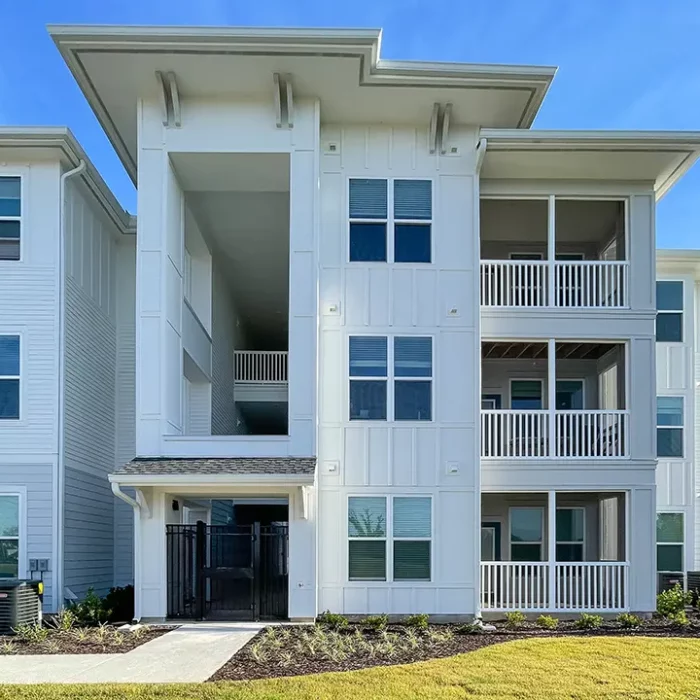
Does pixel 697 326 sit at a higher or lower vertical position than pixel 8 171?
lower

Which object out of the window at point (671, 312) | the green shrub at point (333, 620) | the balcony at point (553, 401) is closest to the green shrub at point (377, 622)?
the green shrub at point (333, 620)

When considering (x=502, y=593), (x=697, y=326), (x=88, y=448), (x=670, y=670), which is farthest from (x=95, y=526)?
(x=697, y=326)

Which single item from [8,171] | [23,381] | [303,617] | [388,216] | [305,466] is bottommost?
[303,617]

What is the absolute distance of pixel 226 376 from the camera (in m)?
19.4

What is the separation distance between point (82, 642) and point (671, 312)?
47.8 feet

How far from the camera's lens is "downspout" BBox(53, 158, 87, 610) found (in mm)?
13945

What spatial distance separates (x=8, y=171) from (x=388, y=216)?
7114 mm

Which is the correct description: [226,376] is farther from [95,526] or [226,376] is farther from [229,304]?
[95,526]

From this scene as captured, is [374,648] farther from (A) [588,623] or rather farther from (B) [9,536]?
(B) [9,536]

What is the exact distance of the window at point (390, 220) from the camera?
547 inches

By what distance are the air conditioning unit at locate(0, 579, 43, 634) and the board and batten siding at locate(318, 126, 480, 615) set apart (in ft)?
15.0

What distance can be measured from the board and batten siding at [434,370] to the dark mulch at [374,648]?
3.22 ft

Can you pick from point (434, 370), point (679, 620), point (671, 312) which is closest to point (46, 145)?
point (434, 370)

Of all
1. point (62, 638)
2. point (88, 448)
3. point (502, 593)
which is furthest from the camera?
point (88, 448)
